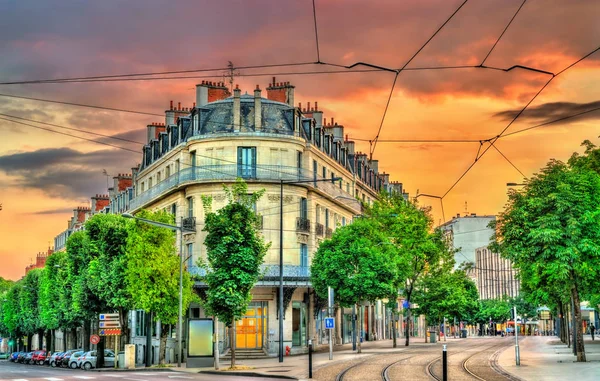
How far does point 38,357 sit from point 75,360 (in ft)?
55.3

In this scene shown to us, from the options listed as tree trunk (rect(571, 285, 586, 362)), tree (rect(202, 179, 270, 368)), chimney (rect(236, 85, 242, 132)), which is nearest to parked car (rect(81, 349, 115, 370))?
chimney (rect(236, 85, 242, 132))

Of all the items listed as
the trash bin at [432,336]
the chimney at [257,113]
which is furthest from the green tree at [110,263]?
the trash bin at [432,336]

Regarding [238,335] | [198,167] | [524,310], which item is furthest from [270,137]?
[524,310]

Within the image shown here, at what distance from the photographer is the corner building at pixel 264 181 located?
56.7 metres

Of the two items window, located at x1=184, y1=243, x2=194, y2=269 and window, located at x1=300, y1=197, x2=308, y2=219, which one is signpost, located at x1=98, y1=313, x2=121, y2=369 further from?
window, located at x1=300, y1=197, x2=308, y2=219

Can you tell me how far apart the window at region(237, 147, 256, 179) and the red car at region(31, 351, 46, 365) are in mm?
30349

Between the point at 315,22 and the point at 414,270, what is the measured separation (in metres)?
43.9

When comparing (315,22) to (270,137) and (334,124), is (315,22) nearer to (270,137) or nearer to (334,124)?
(270,137)

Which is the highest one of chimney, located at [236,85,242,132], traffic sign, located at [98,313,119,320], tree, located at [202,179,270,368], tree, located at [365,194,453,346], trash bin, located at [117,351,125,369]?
chimney, located at [236,85,242,132]

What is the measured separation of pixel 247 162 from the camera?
5731 cm

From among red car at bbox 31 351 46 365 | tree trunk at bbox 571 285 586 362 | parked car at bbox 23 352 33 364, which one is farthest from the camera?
parked car at bbox 23 352 33 364

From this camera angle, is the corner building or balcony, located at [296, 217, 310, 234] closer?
the corner building

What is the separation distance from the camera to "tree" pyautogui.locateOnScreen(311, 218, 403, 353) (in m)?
54.5

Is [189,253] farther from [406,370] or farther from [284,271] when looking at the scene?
[406,370]
